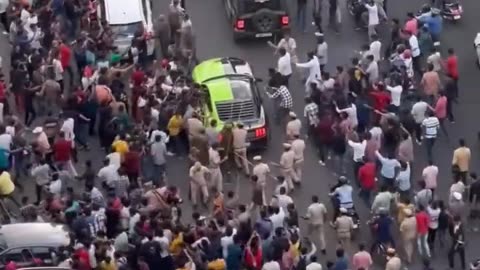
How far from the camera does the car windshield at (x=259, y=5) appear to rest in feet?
122

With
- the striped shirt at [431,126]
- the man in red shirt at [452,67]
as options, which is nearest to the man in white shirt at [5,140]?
the striped shirt at [431,126]

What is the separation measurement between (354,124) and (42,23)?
322 inches

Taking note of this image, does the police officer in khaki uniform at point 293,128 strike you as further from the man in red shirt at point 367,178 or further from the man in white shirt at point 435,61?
the man in white shirt at point 435,61

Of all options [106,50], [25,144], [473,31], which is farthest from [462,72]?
[25,144]

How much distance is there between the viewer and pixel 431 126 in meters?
32.8

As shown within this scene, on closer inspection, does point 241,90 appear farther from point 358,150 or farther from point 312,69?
point 358,150

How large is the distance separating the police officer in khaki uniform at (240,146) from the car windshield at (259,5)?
5440mm

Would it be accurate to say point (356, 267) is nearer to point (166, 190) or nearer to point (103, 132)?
point (166, 190)

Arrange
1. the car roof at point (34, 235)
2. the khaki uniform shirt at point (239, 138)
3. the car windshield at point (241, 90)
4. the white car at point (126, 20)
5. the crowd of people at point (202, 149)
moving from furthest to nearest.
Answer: the white car at point (126, 20) → the car windshield at point (241, 90) → the khaki uniform shirt at point (239, 138) → the crowd of people at point (202, 149) → the car roof at point (34, 235)

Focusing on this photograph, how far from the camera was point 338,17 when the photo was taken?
126ft

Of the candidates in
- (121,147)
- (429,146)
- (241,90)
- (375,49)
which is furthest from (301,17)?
(121,147)


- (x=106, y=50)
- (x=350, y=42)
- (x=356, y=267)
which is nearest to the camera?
(x=356, y=267)

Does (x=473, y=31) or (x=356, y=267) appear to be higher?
Result: (x=473, y=31)

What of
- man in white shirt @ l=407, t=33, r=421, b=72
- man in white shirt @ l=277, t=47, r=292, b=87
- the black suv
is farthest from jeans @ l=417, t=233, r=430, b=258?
the black suv
